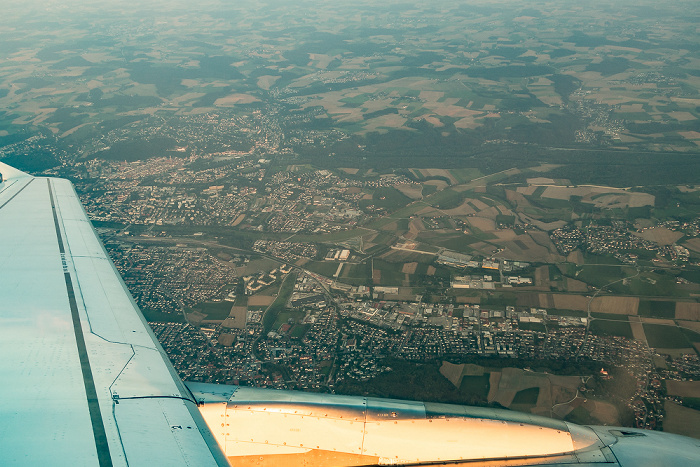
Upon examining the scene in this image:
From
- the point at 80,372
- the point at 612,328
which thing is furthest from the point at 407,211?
the point at 80,372

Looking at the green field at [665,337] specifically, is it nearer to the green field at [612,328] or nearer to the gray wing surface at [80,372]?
the green field at [612,328]

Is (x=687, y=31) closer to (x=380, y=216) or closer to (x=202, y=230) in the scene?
(x=380, y=216)

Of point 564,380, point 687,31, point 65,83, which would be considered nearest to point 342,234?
point 564,380

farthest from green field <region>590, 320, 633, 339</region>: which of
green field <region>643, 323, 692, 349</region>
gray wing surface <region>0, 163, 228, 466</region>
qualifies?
gray wing surface <region>0, 163, 228, 466</region>

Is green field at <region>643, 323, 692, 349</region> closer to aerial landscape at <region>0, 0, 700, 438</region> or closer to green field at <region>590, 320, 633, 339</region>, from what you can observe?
aerial landscape at <region>0, 0, 700, 438</region>

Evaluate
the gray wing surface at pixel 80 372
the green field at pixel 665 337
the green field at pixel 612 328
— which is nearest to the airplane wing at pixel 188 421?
the gray wing surface at pixel 80 372

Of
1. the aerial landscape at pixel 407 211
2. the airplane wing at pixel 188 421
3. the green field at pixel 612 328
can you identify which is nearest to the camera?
the airplane wing at pixel 188 421

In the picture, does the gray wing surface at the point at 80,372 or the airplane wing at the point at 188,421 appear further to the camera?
the airplane wing at the point at 188,421
